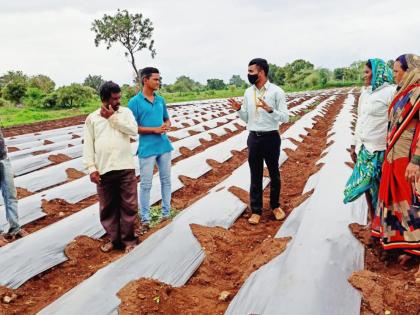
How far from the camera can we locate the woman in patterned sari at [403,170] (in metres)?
2.70

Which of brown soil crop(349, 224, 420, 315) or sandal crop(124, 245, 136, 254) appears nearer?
brown soil crop(349, 224, 420, 315)

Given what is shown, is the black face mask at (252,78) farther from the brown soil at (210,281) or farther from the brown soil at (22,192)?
the brown soil at (22,192)

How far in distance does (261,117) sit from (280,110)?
0.62 ft

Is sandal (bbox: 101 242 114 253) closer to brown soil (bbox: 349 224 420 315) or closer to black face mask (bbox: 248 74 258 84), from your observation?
black face mask (bbox: 248 74 258 84)

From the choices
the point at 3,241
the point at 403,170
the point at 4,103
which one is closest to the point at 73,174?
the point at 3,241

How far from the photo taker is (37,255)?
11.5 ft

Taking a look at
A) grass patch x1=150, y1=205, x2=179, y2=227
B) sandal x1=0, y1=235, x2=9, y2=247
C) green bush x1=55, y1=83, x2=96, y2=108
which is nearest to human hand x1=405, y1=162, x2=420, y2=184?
grass patch x1=150, y1=205, x2=179, y2=227

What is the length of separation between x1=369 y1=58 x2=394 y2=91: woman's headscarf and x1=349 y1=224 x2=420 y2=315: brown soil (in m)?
1.24

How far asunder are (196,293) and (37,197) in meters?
2.98

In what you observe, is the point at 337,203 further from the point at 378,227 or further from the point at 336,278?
the point at 336,278

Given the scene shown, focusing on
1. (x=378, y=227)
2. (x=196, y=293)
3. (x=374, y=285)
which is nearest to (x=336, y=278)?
(x=374, y=285)

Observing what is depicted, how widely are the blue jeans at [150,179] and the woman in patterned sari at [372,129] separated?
172 centimetres

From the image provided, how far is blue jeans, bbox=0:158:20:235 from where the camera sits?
3889 millimetres

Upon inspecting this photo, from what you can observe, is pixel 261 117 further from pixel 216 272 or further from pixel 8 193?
pixel 8 193
